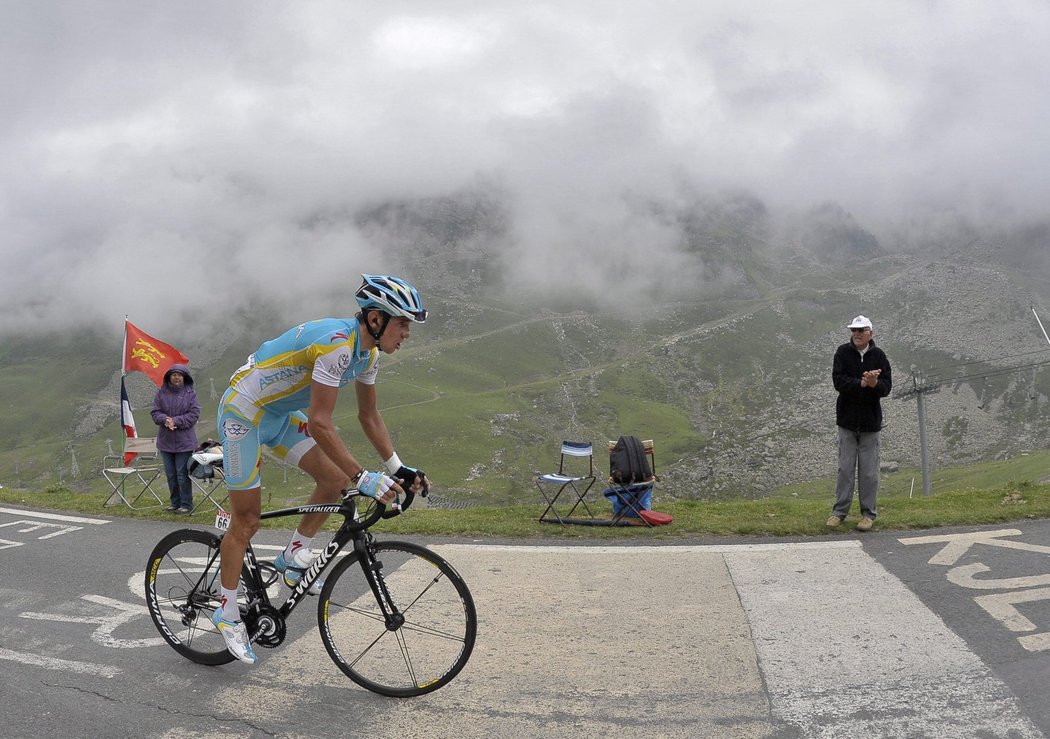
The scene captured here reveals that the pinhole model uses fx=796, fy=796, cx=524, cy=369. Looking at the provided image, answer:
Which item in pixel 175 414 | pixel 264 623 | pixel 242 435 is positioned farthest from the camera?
pixel 175 414

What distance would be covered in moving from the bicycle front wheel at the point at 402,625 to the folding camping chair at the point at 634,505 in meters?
5.45

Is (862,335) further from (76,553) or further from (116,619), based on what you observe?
(76,553)

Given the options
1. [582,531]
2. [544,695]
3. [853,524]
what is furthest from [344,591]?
[853,524]

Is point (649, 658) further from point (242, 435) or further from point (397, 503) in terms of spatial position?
point (242, 435)

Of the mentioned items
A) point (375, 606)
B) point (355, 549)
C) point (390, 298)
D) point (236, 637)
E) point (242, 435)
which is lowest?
point (236, 637)

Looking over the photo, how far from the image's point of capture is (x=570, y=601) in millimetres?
7199

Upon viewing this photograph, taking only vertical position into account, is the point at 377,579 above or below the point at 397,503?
below

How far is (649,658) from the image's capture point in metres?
5.80

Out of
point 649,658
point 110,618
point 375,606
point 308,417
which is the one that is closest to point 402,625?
point 375,606

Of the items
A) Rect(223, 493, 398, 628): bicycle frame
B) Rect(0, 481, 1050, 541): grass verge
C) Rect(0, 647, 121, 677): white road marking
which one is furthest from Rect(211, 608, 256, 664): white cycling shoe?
Rect(0, 481, 1050, 541): grass verge

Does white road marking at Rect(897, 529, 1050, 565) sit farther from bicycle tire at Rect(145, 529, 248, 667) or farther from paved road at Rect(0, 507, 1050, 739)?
bicycle tire at Rect(145, 529, 248, 667)

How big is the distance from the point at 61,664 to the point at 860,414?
29.3 feet

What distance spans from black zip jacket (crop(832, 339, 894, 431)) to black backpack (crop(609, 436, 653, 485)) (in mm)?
2758

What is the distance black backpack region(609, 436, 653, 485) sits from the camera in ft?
37.3
